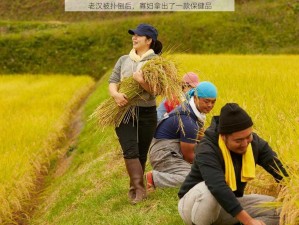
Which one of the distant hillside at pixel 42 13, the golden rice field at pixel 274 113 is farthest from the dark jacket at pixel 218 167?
the distant hillside at pixel 42 13

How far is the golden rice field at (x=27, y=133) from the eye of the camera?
5.95 m

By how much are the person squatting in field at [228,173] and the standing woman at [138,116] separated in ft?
3.86

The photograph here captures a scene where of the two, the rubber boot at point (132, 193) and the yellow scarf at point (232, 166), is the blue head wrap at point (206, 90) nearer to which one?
the rubber boot at point (132, 193)

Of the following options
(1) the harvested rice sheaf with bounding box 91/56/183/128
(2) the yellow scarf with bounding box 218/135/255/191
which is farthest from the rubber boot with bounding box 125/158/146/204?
(2) the yellow scarf with bounding box 218/135/255/191

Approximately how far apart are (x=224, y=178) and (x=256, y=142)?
338 millimetres

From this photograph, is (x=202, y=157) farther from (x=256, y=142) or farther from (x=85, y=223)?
(x=85, y=223)

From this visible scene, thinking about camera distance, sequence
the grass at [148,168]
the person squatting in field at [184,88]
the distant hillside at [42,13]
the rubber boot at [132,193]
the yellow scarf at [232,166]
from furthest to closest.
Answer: the distant hillside at [42,13] < the person squatting in field at [184,88] < the rubber boot at [132,193] < the grass at [148,168] < the yellow scarf at [232,166]

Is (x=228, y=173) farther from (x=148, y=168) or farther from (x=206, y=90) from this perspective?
(x=148, y=168)

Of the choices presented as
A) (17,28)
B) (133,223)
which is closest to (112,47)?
(17,28)

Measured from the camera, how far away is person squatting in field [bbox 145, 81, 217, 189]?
4328mm

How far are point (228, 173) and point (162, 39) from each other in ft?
67.7


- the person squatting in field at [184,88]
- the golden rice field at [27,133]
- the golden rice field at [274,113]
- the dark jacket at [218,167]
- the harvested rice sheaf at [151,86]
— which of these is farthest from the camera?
the golden rice field at [27,133]

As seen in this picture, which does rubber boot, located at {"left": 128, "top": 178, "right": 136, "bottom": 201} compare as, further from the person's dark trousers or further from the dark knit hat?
the dark knit hat

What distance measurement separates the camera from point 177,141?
4523mm
